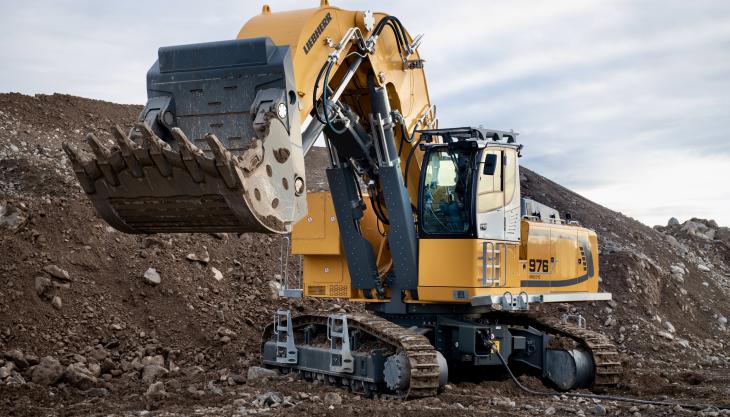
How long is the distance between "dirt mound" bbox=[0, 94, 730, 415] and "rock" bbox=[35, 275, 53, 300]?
30mm

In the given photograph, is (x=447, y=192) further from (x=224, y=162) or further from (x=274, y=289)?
(x=274, y=289)

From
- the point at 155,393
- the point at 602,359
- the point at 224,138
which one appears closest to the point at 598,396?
the point at 602,359

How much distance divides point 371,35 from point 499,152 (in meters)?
2.07

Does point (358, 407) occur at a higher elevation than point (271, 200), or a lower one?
lower

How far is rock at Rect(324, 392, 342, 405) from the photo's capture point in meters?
9.85

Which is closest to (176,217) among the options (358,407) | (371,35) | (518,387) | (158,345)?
(358,407)

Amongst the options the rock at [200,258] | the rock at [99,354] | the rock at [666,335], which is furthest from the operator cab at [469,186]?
the rock at [666,335]

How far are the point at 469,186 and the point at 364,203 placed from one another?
1.51 m

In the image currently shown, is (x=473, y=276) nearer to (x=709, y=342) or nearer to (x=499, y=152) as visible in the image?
(x=499, y=152)

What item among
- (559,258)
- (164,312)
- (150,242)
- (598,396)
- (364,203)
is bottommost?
(598,396)

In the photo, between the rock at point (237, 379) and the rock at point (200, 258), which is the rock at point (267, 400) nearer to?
the rock at point (237, 379)

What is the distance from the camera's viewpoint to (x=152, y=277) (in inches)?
648

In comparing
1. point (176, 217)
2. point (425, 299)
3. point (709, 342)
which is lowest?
point (709, 342)

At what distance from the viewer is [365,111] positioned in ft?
37.7
